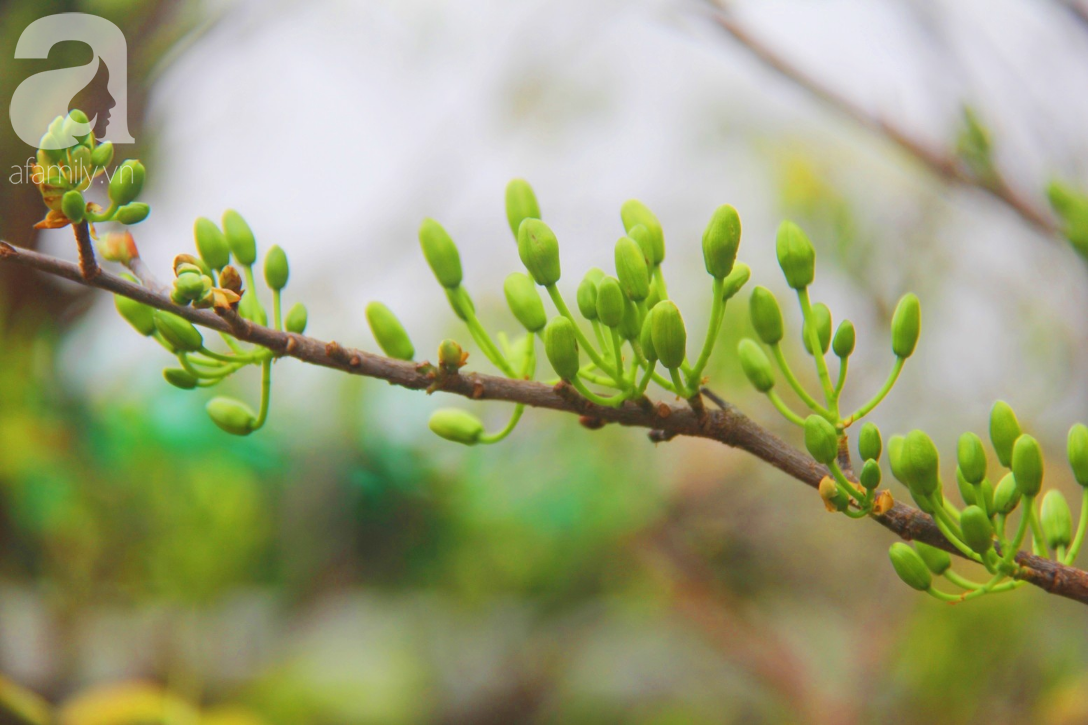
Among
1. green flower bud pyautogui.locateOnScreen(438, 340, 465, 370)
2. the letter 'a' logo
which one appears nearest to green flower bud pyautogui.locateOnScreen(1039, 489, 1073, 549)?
green flower bud pyautogui.locateOnScreen(438, 340, 465, 370)

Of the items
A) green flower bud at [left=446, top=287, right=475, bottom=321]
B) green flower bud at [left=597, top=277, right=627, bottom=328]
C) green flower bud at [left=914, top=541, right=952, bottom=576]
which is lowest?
green flower bud at [left=914, top=541, right=952, bottom=576]

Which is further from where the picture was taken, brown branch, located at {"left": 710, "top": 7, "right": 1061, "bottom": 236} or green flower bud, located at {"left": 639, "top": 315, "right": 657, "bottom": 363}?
A: brown branch, located at {"left": 710, "top": 7, "right": 1061, "bottom": 236}

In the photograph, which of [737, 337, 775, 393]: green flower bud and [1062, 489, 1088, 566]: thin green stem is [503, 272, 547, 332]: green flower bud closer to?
[737, 337, 775, 393]: green flower bud

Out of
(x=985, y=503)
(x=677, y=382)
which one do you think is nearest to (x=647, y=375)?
(x=677, y=382)

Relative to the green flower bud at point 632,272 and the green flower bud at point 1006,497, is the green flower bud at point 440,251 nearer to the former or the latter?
the green flower bud at point 632,272

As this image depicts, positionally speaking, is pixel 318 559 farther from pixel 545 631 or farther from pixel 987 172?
pixel 987 172

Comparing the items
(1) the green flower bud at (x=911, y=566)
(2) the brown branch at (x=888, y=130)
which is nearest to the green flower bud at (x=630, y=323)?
(1) the green flower bud at (x=911, y=566)

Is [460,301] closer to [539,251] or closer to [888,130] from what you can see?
[539,251]
